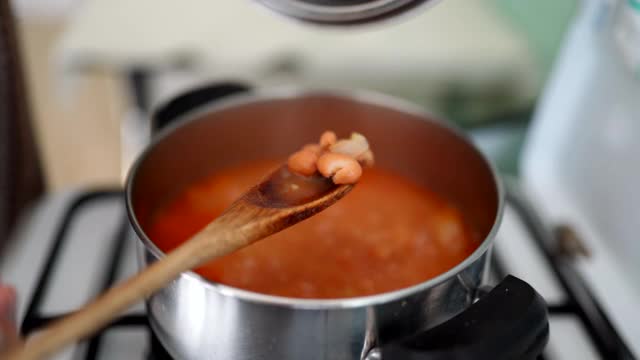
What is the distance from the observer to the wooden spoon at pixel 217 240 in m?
0.37

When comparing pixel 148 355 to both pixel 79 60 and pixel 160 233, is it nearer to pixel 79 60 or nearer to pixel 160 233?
pixel 160 233

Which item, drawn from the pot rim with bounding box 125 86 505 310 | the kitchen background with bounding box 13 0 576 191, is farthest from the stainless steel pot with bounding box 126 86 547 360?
the kitchen background with bounding box 13 0 576 191

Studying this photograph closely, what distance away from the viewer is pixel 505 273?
635 millimetres

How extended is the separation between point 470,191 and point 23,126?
→ 0.43m

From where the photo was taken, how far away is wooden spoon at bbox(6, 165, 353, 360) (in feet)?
1.22

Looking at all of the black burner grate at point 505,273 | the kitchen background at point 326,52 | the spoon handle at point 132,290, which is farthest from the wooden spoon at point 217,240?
the kitchen background at point 326,52

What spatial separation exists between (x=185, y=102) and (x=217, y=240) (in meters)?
0.30

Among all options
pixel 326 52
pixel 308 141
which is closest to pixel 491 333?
pixel 308 141

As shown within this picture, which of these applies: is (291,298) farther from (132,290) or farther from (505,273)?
(505,273)

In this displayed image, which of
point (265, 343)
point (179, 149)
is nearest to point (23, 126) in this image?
point (179, 149)

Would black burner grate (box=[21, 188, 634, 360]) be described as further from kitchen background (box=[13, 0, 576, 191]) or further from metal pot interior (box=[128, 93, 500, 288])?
kitchen background (box=[13, 0, 576, 191])

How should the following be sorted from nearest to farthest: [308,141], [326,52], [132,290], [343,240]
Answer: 1. [132,290]
2. [343,240]
3. [308,141]
4. [326,52]

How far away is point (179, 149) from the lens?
656 mm

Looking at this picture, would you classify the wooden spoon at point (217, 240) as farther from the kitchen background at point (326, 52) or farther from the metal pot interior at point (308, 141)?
the kitchen background at point (326, 52)
